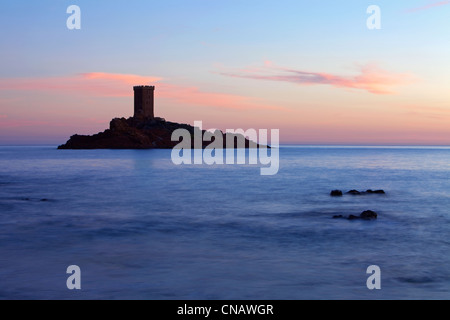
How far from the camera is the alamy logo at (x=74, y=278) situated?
11.2 meters

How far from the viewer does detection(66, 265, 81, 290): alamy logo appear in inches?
442

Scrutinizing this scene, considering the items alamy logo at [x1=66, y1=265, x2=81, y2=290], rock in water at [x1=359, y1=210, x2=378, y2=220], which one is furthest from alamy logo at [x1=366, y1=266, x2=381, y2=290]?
rock in water at [x1=359, y1=210, x2=378, y2=220]

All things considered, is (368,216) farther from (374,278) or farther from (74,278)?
(74,278)

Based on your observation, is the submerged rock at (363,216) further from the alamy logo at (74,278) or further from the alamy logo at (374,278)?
the alamy logo at (74,278)

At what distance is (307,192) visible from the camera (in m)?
37.5

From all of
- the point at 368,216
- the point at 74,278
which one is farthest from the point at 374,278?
the point at 368,216

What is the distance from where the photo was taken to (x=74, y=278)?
38.9 feet

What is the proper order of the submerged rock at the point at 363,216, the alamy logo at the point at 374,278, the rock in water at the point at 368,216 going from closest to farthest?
the alamy logo at the point at 374,278, the submerged rock at the point at 363,216, the rock in water at the point at 368,216

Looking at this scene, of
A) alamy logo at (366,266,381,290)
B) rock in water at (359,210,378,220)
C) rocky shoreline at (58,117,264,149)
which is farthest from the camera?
rocky shoreline at (58,117,264,149)

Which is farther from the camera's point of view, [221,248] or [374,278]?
[221,248]

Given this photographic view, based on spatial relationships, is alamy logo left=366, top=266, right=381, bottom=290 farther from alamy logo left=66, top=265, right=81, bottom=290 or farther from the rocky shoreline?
the rocky shoreline

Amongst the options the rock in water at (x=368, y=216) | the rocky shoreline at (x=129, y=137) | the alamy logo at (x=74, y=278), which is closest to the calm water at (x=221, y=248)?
the alamy logo at (x=74, y=278)
